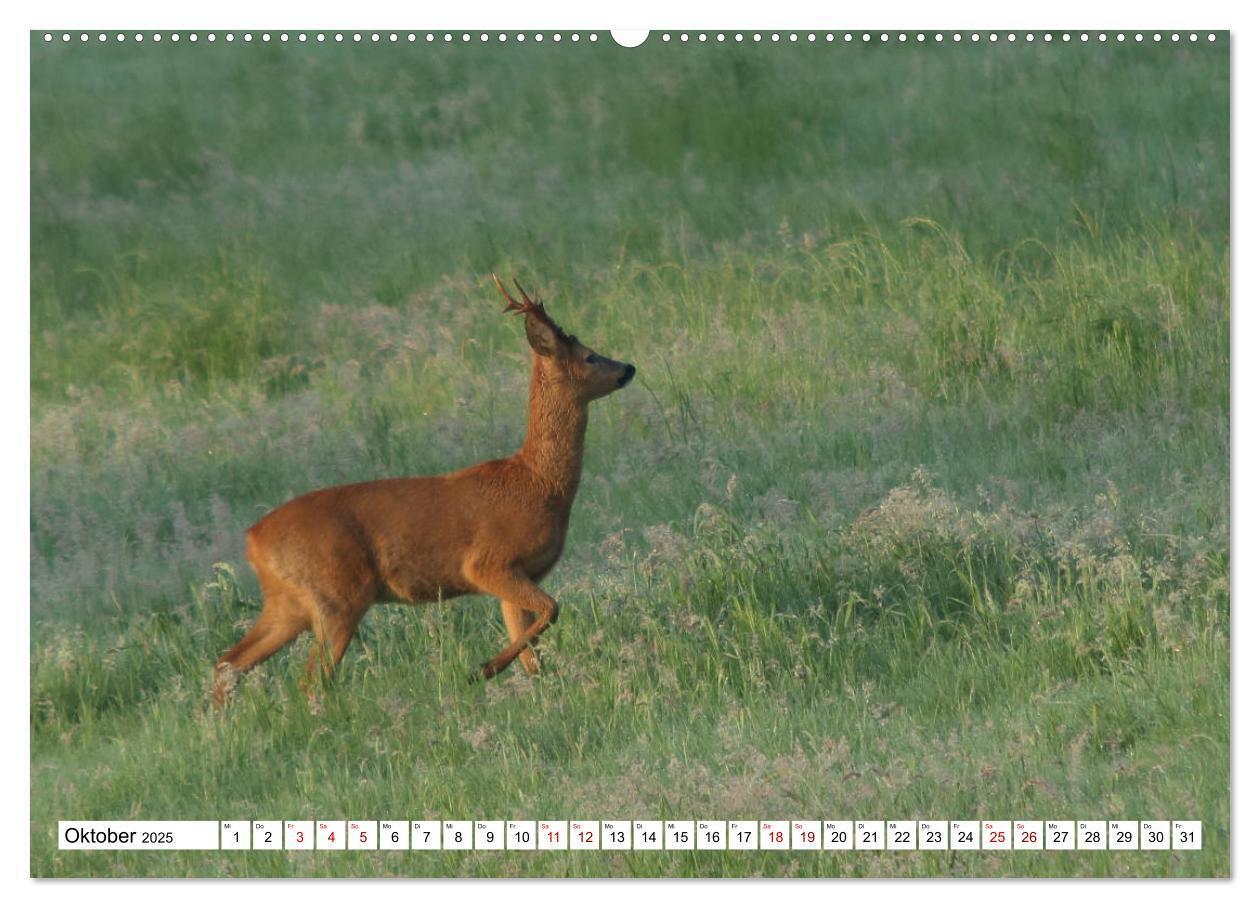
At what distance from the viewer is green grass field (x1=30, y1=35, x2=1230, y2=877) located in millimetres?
8328

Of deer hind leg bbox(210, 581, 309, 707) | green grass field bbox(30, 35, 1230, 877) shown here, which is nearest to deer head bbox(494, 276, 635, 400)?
green grass field bbox(30, 35, 1230, 877)

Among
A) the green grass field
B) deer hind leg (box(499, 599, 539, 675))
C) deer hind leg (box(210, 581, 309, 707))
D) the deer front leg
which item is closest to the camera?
the green grass field

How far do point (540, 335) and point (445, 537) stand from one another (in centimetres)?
88

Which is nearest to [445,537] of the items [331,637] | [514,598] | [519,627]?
[514,598]

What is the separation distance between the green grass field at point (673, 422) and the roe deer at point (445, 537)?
9.0 inches

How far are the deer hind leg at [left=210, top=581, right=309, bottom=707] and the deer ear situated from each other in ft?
4.58

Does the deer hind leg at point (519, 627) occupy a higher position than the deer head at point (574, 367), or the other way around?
the deer head at point (574, 367)

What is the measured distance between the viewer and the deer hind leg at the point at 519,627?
888 cm

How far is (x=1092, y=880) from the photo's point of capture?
755cm

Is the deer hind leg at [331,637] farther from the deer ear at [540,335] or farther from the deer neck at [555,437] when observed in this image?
the deer ear at [540,335]

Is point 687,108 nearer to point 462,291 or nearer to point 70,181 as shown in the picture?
point 462,291

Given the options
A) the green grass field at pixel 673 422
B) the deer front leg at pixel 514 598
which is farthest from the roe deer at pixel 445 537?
the green grass field at pixel 673 422

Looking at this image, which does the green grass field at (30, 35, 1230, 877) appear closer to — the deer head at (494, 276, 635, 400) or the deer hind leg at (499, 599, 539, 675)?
the deer hind leg at (499, 599, 539, 675)

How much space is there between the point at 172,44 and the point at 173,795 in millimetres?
3306
